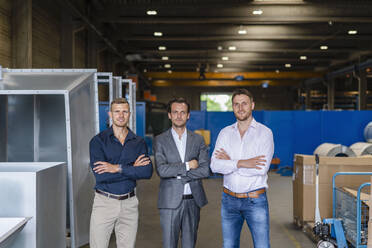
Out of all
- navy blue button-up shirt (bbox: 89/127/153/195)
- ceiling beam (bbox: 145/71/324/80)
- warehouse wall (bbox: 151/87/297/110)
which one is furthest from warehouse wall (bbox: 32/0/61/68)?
warehouse wall (bbox: 151/87/297/110)

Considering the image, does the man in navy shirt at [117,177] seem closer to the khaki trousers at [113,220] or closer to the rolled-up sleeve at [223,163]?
the khaki trousers at [113,220]

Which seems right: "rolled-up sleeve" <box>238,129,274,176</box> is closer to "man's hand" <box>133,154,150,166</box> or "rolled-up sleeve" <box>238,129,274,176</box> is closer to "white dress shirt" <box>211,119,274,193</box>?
"white dress shirt" <box>211,119,274,193</box>

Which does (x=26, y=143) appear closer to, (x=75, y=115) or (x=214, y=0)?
(x=75, y=115)

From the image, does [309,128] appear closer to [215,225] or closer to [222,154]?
[215,225]

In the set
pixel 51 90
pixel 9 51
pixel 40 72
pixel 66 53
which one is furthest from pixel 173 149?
pixel 66 53

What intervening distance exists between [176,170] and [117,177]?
534 mm

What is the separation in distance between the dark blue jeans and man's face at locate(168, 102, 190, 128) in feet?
2.38

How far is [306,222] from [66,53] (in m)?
8.10

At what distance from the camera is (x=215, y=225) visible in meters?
6.65

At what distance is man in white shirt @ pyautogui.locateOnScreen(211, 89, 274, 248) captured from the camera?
328cm

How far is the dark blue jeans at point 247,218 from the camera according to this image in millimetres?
3266

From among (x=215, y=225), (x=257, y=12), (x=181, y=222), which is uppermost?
(x=257, y=12)

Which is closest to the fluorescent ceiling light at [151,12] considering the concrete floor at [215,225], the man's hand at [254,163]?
the concrete floor at [215,225]

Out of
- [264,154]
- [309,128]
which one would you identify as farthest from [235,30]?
[264,154]
